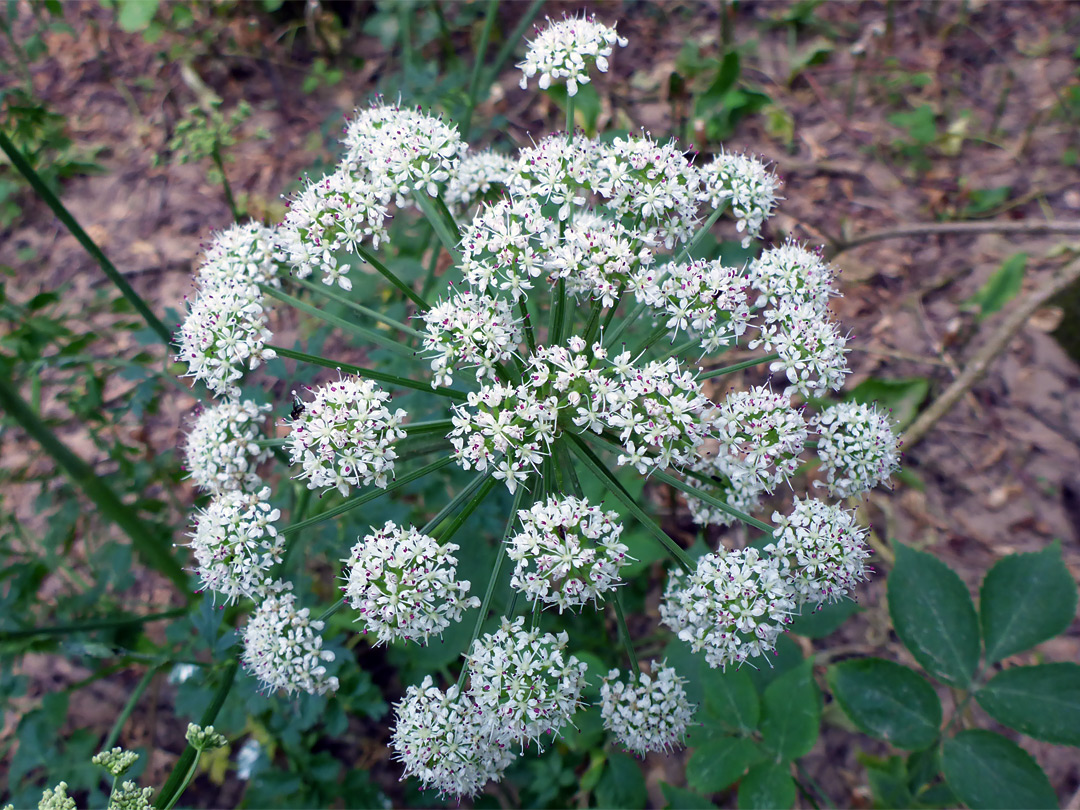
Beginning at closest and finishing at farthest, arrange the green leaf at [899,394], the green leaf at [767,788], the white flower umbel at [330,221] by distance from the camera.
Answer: the green leaf at [767,788] < the white flower umbel at [330,221] < the green leaf at [899,394]

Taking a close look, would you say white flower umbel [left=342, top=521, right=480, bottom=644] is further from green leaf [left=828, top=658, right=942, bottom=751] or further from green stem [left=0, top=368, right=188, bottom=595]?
green stem [left=0, top=368, right=188, bottom=595]

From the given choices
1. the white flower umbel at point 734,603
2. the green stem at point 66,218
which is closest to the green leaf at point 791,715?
the white flower umbel at point 734,603

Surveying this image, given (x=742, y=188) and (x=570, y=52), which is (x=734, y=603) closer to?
(x=742, y=188)

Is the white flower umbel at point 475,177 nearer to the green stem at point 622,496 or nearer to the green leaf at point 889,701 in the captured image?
the green stem at point 622,496

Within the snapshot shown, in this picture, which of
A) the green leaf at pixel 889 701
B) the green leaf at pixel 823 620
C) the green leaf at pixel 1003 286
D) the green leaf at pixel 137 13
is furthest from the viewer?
the green leaf at pixel 1003 286

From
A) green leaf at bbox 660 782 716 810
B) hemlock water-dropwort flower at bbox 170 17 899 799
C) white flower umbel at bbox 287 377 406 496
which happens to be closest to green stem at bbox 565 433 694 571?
hemlock water-dropwort flower at bbox 170 17 899 799

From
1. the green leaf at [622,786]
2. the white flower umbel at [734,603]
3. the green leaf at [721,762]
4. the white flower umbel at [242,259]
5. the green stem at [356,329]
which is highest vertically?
the white flower umbel at [242,259]

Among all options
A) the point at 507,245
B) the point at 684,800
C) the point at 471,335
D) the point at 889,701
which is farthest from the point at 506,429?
the point at 889,701

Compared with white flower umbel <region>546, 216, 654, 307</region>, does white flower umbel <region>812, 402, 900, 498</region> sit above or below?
below
